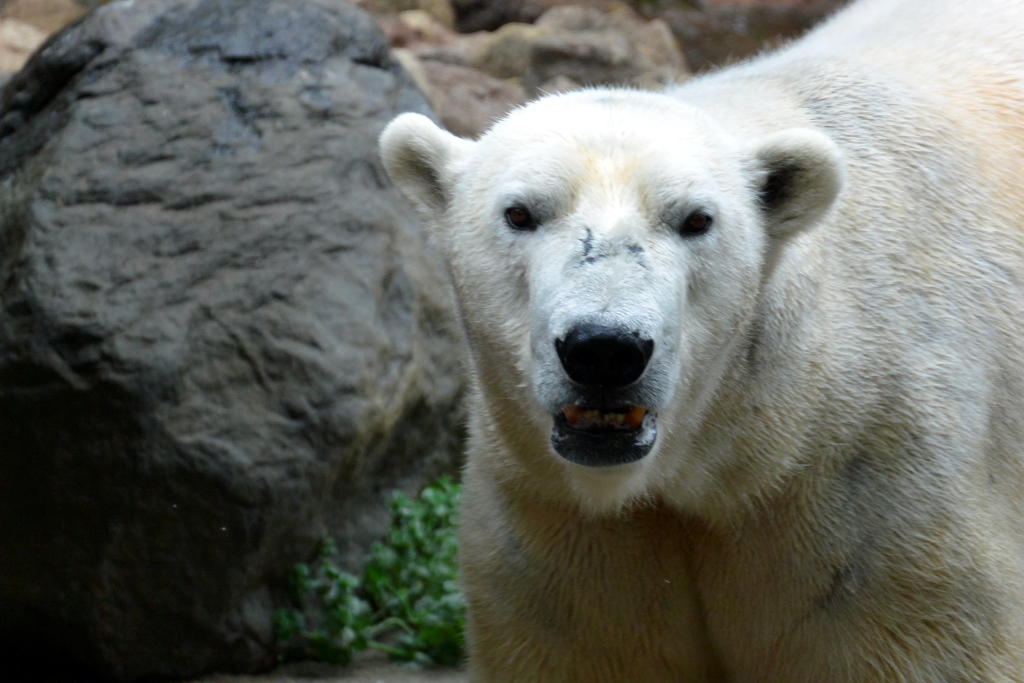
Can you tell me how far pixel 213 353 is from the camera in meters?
4.12

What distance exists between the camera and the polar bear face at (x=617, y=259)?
2.21m

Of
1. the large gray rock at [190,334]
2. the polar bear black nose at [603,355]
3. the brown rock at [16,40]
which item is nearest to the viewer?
the polar bear black nose at [603,355]

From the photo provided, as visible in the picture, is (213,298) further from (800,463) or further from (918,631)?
(918,631)

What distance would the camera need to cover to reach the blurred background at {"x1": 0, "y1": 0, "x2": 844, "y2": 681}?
4.01 meters

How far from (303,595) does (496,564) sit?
174 centimetres

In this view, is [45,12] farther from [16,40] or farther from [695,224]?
[695,224]

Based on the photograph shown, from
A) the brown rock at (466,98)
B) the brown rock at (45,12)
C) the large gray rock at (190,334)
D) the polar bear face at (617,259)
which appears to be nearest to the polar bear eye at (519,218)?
the polar bear face at (617,259)

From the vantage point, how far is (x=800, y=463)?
259 cm

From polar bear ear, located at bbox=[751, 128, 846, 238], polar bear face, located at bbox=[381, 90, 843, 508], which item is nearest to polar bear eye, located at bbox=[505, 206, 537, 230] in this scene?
polar bear face, located at bbox=[381, 90, 843, 508]

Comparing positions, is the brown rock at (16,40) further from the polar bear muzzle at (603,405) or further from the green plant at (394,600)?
the polar bear muzzle at (603,405)

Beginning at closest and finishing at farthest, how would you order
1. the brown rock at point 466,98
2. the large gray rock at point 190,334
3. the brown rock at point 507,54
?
the large gray rock at point 190,334
the brown rock at point 466,98
the brown rock at point 507,54

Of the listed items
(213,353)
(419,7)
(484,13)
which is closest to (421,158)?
(213,353)

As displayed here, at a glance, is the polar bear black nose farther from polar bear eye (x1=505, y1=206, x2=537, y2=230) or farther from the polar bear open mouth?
polar bear eye (x1=505, y1=206, x2=537, y2=230)

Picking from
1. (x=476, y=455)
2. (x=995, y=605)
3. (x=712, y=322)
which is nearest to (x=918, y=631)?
(x=995, y=605)
